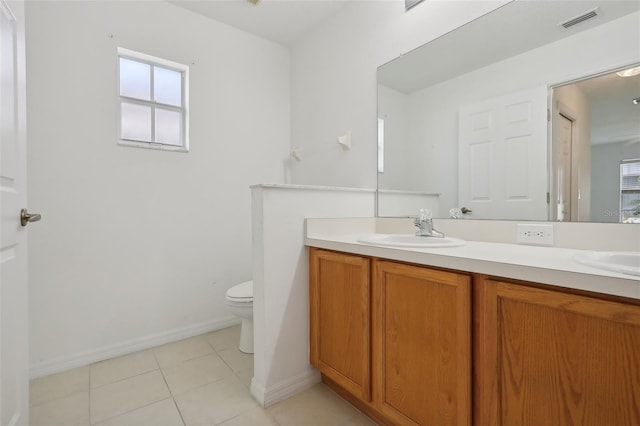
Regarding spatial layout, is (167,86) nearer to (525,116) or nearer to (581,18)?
(525,116)

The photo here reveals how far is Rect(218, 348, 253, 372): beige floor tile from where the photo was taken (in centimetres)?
192

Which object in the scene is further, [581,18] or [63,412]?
[63,412]

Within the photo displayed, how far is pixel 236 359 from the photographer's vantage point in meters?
2.02

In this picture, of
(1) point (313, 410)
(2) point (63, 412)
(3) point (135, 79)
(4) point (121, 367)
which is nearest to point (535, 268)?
(1) point (313, 410)

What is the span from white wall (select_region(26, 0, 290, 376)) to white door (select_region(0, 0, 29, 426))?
2.67 ft

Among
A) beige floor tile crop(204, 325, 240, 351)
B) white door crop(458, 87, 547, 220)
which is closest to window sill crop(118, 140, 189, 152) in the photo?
beige floor tile crop(204, 325, 240, 351)

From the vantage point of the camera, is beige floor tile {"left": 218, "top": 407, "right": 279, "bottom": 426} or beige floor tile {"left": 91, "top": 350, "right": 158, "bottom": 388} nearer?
beige floor tile {"left": 218, "top": 407, "right": 279, "bottom": 426}

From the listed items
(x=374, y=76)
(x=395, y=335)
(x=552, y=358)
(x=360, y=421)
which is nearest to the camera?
(x=552, y=358)

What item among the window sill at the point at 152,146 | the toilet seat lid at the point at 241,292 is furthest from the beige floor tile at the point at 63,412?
the window sill at the point at 152,146

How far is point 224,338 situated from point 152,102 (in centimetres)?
192

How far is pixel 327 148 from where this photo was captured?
2.53 metres

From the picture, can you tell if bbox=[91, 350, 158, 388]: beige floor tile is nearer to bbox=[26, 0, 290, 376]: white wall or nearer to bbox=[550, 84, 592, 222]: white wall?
bbox=[26, 0, 290, 376]: white wall

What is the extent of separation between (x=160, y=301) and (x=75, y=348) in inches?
21.2

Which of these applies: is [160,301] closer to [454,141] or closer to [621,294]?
[454,141]
